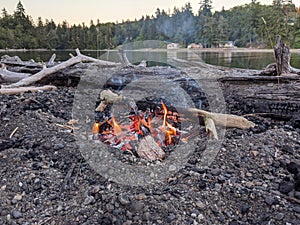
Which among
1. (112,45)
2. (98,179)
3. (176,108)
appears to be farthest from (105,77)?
(112,45)

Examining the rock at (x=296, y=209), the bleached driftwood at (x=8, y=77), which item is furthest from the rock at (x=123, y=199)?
the bleached driftwood at (x=8, y=77)

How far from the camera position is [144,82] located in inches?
161

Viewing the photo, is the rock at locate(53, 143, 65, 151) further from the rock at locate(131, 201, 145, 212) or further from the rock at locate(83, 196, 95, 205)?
the rock at locate(131, 201, 145, 212)

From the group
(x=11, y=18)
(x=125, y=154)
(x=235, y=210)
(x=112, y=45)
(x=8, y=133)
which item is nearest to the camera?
(x=235, y=210)

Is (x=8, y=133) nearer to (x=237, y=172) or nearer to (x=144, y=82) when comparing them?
(x=144, y=82)

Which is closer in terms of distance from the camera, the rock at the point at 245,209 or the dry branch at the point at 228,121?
the rock at the point at 245,209

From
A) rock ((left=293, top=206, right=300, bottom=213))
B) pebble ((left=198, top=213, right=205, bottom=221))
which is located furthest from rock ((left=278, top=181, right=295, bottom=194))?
pebble ((left=198, top=213, right=205, bottom=221))

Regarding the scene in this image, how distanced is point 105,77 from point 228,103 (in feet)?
6.77

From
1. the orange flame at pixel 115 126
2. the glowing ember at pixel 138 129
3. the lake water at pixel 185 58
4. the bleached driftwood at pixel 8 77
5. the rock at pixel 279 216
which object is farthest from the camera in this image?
the lake water at pixel 185 58

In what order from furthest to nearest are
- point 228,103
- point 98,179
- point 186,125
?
point 228,103 < point 186,125 < point 98,179

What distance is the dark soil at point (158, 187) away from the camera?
1944mm

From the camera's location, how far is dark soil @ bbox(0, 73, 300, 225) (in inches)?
76.5

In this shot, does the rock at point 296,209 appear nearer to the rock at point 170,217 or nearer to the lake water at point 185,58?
the rock at point 170,217

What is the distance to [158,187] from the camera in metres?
2.26
